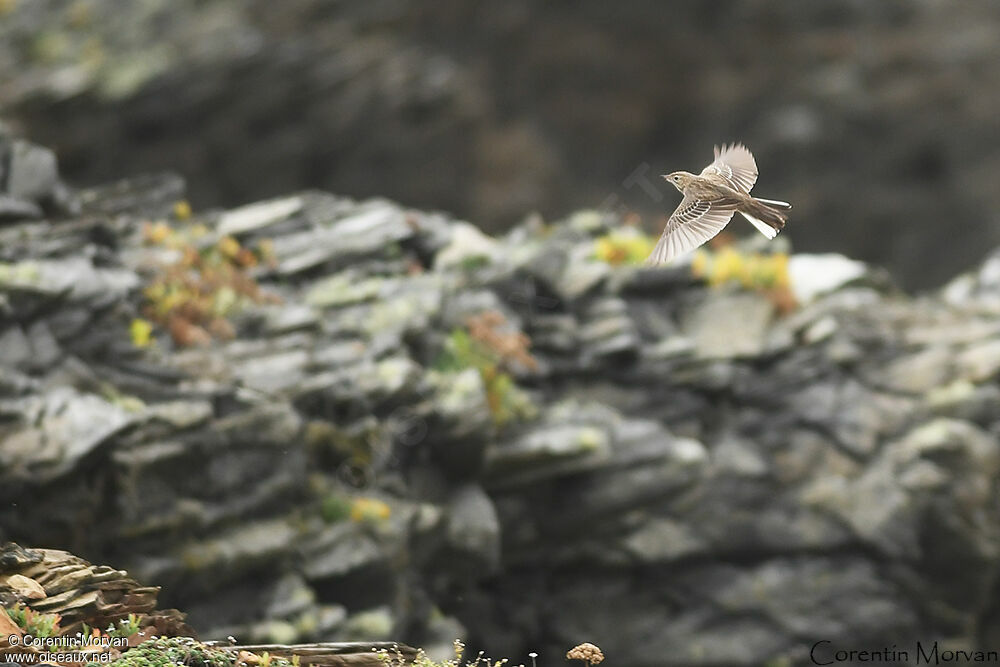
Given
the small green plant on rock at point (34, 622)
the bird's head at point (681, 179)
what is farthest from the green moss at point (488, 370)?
the small green plant on rock at point (34, 622)

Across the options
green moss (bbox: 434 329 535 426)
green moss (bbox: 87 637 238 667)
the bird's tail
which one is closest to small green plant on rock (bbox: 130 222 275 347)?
green moss (bbox: 434 329 535 426)

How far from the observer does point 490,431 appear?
15.3 metres

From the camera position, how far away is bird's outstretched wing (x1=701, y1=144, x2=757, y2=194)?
857cm

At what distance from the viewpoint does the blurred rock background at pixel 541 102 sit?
2777 cm

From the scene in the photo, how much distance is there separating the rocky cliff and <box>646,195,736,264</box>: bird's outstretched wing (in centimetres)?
660

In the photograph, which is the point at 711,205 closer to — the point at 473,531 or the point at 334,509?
the point at 334,509

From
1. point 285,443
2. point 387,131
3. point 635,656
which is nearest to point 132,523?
point 285,443

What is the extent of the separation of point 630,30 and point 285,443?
75.5ft

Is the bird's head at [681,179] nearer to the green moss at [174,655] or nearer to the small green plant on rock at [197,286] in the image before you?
the green moss at [174,655]

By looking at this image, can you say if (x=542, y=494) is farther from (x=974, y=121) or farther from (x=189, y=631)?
(x=974, y=121)

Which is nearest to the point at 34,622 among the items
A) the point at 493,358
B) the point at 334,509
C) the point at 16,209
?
the point at 334,509

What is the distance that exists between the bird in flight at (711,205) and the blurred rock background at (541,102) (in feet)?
62.2

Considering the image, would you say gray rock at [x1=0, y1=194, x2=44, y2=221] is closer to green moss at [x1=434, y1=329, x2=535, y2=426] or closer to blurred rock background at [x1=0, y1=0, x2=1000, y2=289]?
green moss at [x1=434, y1=329, x2=535, y2=426]

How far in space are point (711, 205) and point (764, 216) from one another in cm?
55
